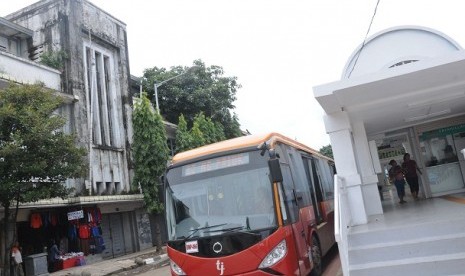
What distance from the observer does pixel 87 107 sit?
20984 mm

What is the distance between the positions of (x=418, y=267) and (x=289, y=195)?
90.2 inches

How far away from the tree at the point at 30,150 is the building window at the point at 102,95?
24.5ft

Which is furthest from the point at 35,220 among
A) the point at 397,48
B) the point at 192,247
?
the point at 397,48

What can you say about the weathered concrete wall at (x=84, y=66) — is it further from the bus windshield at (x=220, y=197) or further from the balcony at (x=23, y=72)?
the bus windshield at (x=220, y=197)

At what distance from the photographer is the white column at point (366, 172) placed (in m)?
10.8

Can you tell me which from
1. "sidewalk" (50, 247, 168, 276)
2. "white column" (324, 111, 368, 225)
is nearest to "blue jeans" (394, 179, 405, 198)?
"white column" (324, 111, 368, 225)

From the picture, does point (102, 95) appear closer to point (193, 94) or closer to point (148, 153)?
point (148, 153)

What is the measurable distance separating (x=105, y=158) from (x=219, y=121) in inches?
463

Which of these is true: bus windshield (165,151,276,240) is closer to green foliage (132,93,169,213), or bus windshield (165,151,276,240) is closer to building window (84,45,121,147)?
green foliage (132,93,169,213)

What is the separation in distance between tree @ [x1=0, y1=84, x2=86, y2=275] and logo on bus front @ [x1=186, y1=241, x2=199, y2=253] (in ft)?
24.2

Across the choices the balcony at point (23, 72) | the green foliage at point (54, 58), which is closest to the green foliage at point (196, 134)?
the balcony at point (23, 72)

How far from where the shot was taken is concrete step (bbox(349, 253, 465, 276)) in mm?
6453

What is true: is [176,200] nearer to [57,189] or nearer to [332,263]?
[332,263]

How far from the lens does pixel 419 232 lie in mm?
7324
